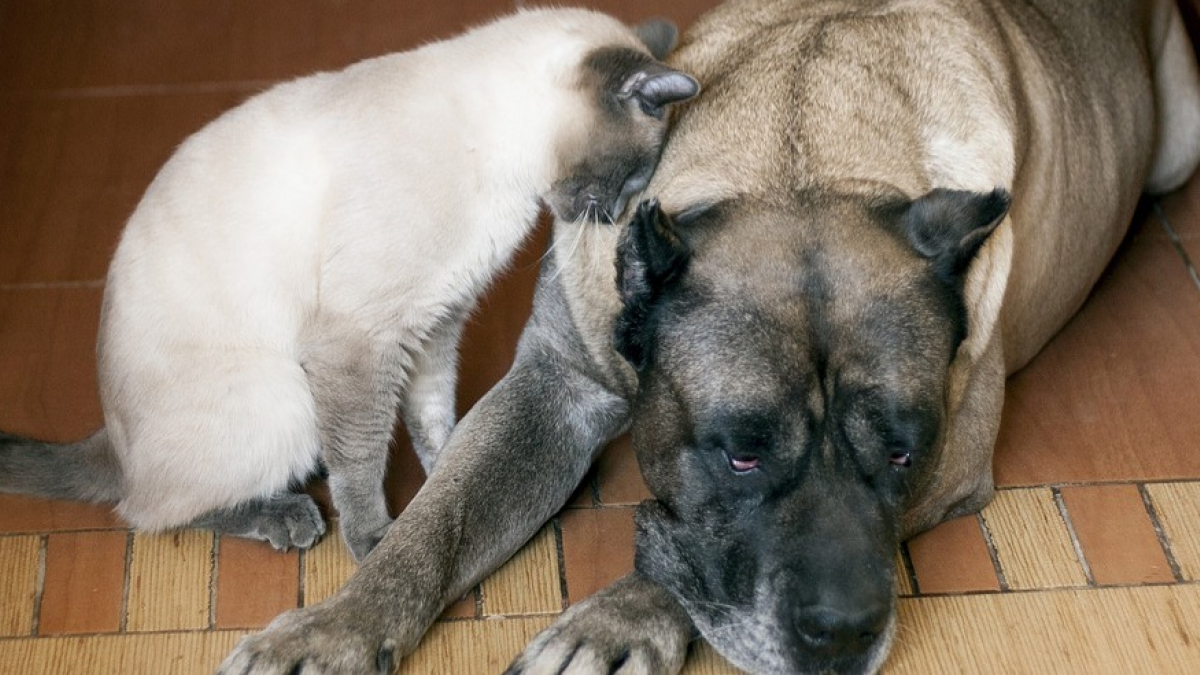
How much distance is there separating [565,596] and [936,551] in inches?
24.3

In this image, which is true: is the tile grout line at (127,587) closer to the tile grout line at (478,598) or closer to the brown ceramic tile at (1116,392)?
the tile grout line at (478,598)

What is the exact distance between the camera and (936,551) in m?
2.44

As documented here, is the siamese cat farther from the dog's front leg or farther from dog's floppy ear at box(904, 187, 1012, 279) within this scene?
dog's floppy ear at box(904, 187, 1012, 279)

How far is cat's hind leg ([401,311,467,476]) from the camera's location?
2477 mm

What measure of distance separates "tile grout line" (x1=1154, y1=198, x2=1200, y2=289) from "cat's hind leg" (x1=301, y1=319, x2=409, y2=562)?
167 centimetres

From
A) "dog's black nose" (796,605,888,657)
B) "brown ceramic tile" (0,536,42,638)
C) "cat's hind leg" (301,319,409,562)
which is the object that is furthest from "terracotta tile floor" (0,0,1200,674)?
"dog's black nose" (796,605,888,657)

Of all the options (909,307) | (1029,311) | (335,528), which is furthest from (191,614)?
(1029,311)

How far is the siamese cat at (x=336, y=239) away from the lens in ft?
7.22

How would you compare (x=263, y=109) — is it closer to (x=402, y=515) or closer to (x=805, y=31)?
(x=402, y=515)

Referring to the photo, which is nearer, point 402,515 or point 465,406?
point 402,515

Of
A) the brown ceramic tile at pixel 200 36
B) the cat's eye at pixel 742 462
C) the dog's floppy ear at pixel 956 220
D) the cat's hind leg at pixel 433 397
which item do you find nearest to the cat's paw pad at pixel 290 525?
the cat's hind leg at pixel 433 397

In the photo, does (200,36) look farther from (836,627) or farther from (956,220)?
(836,627)

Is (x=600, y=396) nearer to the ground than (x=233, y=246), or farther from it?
nearer to the ground

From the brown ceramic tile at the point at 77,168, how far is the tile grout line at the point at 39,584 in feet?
2.18
